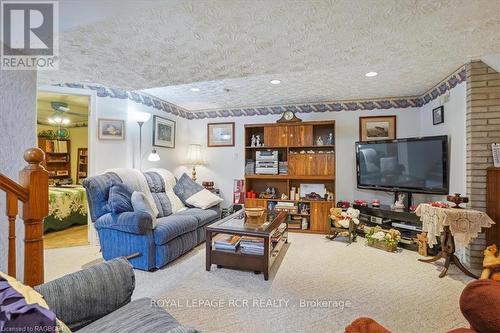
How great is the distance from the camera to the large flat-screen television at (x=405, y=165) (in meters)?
3.21

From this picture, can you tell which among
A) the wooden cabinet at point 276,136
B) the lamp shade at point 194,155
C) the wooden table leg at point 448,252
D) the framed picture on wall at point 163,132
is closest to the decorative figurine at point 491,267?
the wooden table leg at point 448,252

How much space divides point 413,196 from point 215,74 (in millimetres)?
3517

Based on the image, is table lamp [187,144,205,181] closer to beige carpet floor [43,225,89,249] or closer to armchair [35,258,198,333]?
beige carpet floor [43,225,89,249]

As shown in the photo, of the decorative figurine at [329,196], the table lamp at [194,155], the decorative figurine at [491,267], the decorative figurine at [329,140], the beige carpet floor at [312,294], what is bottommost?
the beige carpet floor at [312,294]

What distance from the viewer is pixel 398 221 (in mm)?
3570

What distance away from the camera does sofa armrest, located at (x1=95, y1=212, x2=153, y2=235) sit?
2600 mm

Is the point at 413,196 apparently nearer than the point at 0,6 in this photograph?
No

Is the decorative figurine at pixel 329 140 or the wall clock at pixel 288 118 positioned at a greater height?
the wall clock at pixel 288 118

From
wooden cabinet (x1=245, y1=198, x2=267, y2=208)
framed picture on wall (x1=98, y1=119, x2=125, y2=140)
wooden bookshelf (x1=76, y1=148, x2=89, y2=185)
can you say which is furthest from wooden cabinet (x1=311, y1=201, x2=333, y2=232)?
wooden bookshelf (x1=76, y1=148, x2=89, y2=185)

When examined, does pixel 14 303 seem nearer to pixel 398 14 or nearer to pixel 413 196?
pixel 398 14

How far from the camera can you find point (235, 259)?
264 cm

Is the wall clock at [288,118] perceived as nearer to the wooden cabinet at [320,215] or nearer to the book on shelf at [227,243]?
the wooden cabinet at [320,215]

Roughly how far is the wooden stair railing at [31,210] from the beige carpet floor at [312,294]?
1085 mm

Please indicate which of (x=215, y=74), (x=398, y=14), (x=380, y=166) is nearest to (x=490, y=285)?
(x=398, y=14)
